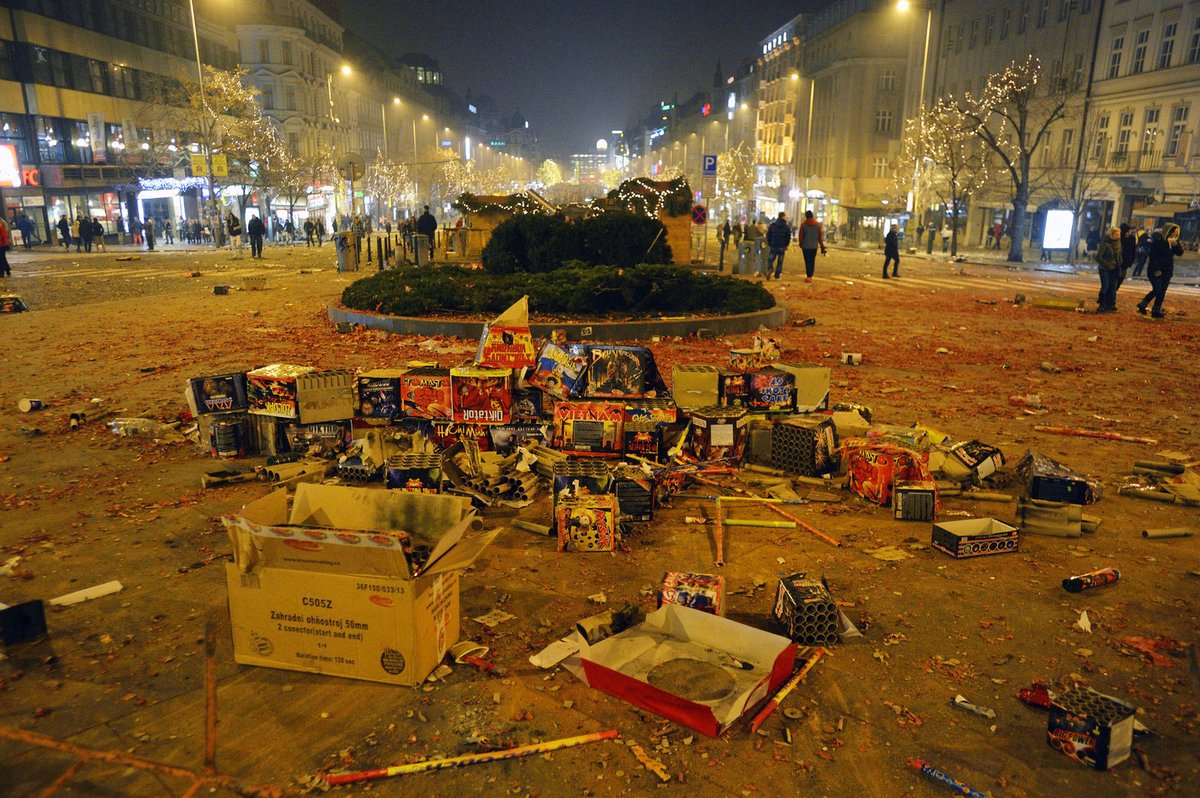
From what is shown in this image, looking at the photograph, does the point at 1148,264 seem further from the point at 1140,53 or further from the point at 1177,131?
the point at 1140,53

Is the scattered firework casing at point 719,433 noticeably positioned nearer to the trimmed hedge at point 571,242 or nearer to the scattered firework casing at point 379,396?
the scattered firework casing at point 379,396

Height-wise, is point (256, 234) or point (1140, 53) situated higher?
point (1140, 53)

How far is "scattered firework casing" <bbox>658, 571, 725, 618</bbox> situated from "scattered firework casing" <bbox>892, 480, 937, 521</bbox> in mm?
2325

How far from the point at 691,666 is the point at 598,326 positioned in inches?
403

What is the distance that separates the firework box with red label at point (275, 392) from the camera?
24.5 ft

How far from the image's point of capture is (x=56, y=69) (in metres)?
43.2

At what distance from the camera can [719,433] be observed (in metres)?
7.54

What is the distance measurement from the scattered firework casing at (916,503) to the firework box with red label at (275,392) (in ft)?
17.1

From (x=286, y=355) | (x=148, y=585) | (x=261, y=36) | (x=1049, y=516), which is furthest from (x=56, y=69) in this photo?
(x=1049, y=516)

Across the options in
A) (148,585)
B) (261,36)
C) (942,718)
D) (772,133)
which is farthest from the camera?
(772,133)

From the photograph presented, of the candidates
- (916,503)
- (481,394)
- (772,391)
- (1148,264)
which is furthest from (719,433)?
(1148,264)

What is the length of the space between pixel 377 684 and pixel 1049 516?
5.00 m

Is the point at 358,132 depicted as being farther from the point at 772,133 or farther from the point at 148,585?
the point at 148,585

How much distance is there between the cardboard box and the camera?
3896mm
